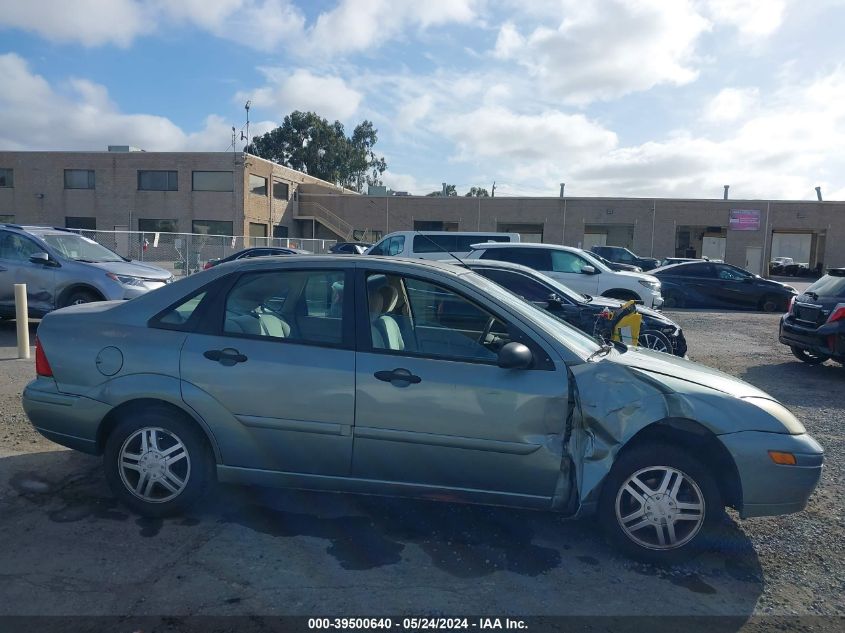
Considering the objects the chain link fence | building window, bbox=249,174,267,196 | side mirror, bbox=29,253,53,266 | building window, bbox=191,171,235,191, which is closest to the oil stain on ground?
side mirror, bbox=29,253,53,266

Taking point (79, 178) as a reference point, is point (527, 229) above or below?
below

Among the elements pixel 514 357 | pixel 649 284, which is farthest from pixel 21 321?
pixel 649 284

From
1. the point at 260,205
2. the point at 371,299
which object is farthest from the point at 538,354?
the point at 260,205

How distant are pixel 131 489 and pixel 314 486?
1161 millimetres

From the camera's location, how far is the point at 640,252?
41.7 m

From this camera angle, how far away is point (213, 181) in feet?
129

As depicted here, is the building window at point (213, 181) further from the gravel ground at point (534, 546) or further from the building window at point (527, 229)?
the gravel ground at point (534, 546)

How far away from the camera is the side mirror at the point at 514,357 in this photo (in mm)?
3535

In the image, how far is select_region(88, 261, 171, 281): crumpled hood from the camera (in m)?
10.6

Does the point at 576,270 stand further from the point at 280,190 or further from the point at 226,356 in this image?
the point at 280,190

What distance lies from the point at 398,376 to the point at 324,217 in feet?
144

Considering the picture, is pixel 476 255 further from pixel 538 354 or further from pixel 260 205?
pixel 260 205

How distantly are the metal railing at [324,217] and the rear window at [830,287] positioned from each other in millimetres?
37642

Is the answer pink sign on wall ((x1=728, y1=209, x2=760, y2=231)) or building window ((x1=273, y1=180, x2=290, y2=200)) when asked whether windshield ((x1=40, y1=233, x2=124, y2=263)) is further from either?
pink sign on wall ((x1=728, y1=209, x2=760, y2=231))
